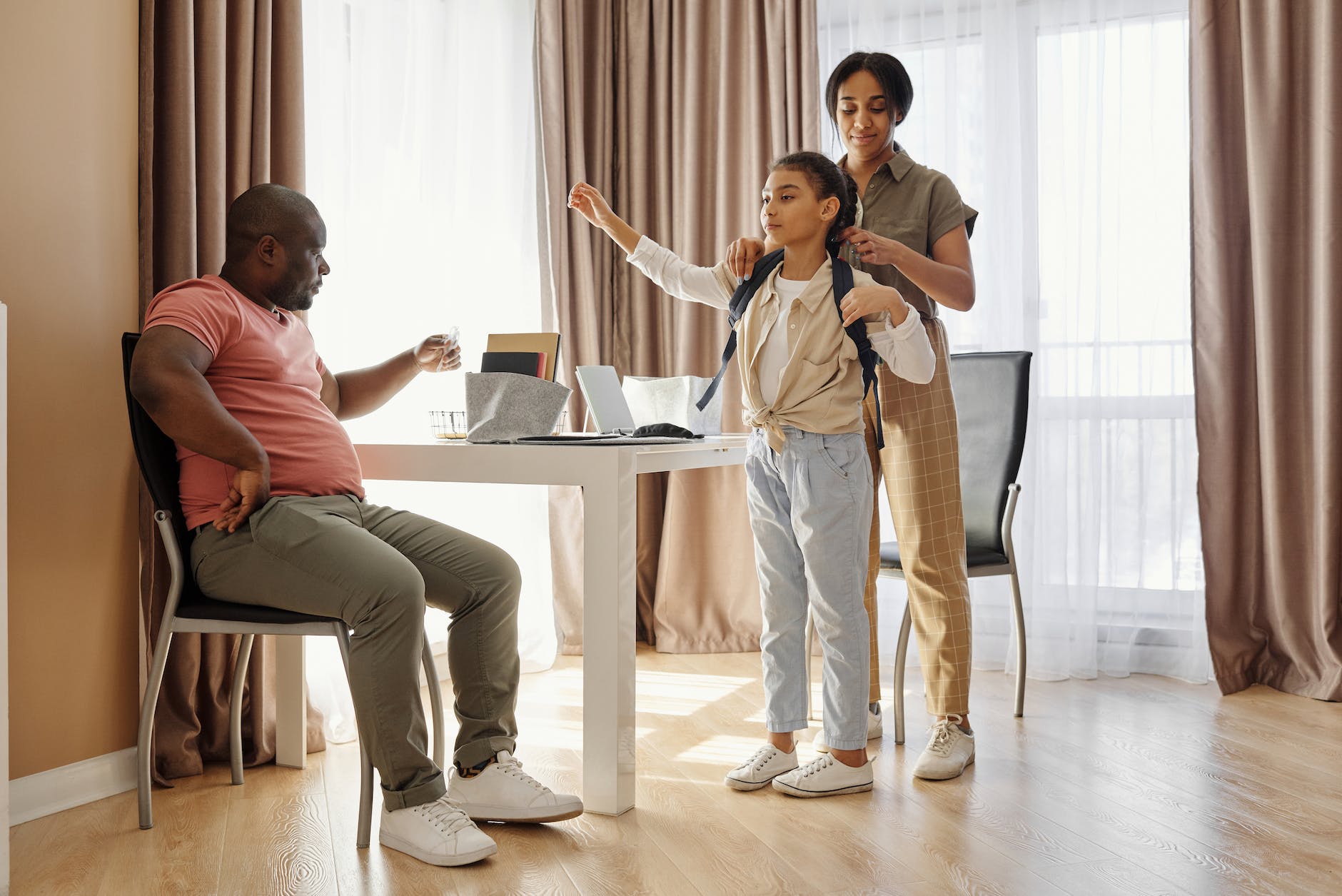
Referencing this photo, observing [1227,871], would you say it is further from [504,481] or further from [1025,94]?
[1025,94]

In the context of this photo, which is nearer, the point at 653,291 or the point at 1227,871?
the point at 1227,871

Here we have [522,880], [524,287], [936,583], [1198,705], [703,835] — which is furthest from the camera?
[524,287]

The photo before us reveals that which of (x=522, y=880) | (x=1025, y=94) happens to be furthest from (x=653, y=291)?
(x=522, y=880)

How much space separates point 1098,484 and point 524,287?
5.75ft

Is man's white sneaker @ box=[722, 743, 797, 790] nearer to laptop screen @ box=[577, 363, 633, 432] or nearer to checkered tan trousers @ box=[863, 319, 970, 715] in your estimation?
checkered tan trousers @ box=[863, 319, 970, 715]

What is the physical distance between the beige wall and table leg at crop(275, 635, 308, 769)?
0.27m

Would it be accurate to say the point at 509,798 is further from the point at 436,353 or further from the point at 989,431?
the point at 989,431

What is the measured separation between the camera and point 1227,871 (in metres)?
1.62

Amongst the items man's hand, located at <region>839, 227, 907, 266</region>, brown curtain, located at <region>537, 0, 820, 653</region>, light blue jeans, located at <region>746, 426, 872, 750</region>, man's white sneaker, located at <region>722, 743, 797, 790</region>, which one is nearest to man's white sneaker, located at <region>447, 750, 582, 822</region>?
man's white sneaker, located at <region>722, 743, 797, 790</region>

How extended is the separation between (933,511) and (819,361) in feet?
1.47

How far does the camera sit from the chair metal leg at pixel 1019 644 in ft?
8.37

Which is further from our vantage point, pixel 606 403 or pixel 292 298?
pixel 606 403

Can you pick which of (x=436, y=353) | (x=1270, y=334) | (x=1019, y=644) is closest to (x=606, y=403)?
(x=436, y=353)

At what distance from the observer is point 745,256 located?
6.60 feet
